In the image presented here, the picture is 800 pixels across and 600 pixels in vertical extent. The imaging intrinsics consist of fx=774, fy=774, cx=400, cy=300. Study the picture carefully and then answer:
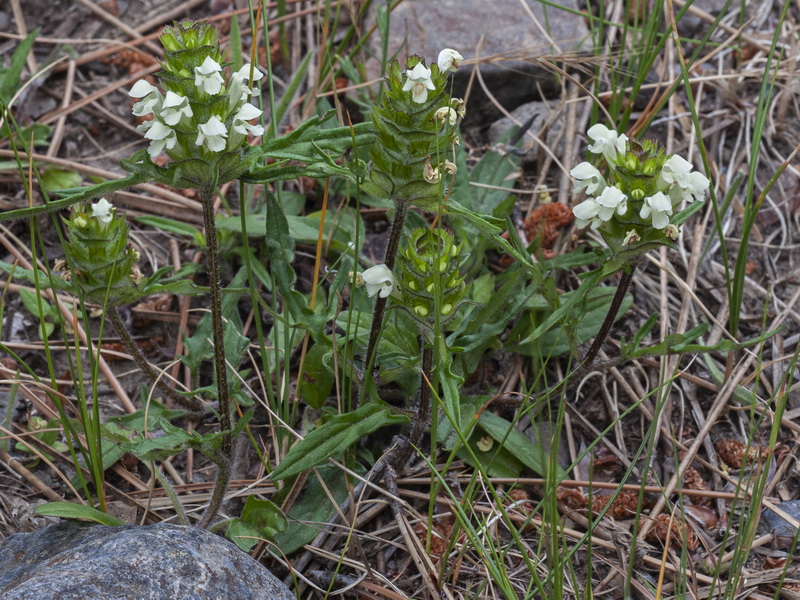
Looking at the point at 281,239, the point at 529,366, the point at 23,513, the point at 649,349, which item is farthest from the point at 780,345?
the point at 23,513

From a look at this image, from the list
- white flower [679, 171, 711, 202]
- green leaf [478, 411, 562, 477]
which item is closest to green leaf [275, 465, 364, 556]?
green leaf [478, 411, 562, 477]

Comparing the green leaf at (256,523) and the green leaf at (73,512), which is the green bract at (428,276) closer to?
the green leaf at (256,523)

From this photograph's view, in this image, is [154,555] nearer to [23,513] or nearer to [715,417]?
[23,513]

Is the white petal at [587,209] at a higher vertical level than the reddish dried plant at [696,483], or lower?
higher

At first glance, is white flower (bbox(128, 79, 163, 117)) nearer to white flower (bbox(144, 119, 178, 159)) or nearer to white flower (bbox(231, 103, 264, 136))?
white flower (bbox(144, 119, 178, 159))

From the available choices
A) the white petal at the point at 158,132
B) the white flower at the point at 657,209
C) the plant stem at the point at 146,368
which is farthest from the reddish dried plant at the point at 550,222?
the white petal at the point at 158,132

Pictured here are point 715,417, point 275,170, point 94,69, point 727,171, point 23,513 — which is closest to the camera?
point 275,170

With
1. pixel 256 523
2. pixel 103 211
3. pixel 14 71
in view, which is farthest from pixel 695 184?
pixel 14 71
